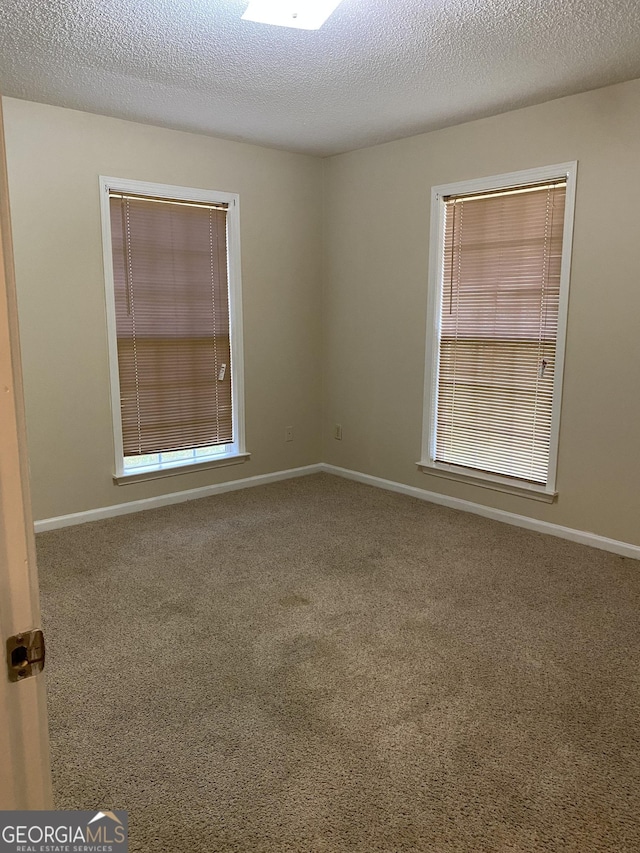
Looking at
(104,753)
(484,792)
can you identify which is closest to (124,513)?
(104,753)

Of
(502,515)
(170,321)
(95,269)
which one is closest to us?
(95,269)

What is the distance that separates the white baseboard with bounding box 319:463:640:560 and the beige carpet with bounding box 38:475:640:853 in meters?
0.08

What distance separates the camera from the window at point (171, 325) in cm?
399

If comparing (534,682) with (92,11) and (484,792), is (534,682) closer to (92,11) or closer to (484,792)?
(484,792)

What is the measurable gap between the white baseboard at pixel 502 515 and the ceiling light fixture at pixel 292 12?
2.99 meters

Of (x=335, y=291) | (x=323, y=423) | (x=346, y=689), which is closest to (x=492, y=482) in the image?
(x=323, y=423)

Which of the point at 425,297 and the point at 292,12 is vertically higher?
the point at 292,12

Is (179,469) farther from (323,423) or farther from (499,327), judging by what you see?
(499,327)

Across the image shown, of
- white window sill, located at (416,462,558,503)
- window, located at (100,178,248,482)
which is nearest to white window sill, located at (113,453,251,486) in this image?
window, located at (100,178,248,482)

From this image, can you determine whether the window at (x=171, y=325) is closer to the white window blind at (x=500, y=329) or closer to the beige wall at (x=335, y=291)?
the beige wall at (x=335, y=291)

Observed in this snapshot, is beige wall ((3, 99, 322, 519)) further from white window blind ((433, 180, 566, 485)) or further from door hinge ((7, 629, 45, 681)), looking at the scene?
door hinge ((7, 629, 45, 681))

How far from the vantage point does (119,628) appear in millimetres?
2684

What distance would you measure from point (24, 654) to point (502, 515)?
144 inches

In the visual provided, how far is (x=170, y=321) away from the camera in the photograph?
13.9 feet
